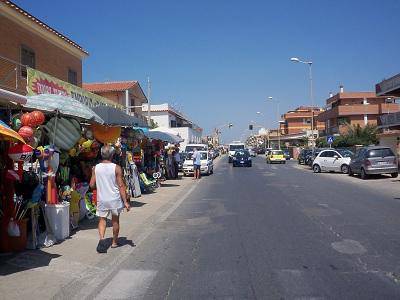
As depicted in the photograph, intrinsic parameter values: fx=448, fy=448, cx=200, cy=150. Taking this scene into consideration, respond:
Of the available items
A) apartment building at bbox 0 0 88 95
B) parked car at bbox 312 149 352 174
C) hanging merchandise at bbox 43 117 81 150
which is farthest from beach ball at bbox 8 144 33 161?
parked car at bbox 312 149 352 174

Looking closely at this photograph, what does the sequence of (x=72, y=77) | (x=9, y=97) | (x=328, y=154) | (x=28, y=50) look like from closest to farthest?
(x=9, y=97) < (x=28, y=50) < (x=72, y=77) < (x=328, y=154)

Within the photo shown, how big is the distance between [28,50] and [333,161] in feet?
67.1

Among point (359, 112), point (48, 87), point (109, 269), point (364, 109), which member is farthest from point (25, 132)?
point (364, 109)

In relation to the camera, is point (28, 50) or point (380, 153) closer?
point (28, 50)

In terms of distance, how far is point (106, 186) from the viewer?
7.69m

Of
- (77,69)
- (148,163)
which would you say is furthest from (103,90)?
(148,163)

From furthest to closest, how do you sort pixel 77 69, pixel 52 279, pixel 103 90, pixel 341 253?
pixel 103 90
pixel 77 69
pixel 341 253
pixel 52 279

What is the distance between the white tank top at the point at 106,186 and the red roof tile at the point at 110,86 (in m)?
34.6

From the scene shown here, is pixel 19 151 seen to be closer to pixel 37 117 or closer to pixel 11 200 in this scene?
pixel 11 200

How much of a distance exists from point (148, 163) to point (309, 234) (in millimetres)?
13578

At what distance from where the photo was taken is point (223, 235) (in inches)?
350

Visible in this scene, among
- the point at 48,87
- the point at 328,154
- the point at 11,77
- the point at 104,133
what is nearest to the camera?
the point at 104,133

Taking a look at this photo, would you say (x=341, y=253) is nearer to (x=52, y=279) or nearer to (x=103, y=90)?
(x=52, y=279)

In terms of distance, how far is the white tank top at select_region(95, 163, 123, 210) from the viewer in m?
7.67
